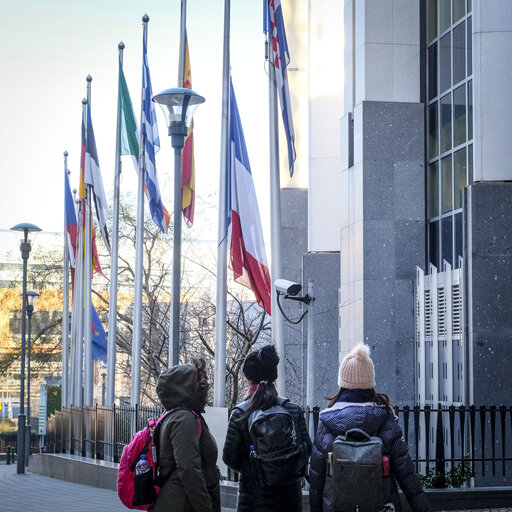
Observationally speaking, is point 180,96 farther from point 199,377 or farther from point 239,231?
point 199,377

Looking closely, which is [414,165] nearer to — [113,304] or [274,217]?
[274,217]

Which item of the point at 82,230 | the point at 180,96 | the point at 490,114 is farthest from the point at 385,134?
the point at 82,230

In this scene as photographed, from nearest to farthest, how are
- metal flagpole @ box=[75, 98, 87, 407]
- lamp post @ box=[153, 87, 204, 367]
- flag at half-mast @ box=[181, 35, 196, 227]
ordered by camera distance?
lamp post @ box=[153, 87, 204, 367]
flag at half-mast @ box=[181, 35, 196, 227]
metal flagpole @ box=[75, 98, 87, 407]

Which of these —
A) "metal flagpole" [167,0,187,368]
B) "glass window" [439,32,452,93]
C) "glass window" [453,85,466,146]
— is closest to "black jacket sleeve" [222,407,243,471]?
"metal flagpole" [167,0,187,368]

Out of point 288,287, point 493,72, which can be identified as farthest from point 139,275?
point 493,72

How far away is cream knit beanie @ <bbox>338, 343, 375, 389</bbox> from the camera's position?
19.4ft

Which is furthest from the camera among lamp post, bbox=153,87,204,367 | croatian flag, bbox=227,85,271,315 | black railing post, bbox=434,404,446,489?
croatian flag, bbox=227,85,271,315

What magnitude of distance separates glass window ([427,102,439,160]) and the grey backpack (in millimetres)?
13958

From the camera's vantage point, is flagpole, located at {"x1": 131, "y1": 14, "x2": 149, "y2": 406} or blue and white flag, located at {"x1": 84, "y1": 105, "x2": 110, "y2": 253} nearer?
flagpole, located at {"x1": 131, "y1": 14, "x2": 149, "y2": 406}

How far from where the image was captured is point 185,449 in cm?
A: 595

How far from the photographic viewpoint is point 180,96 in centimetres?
1344

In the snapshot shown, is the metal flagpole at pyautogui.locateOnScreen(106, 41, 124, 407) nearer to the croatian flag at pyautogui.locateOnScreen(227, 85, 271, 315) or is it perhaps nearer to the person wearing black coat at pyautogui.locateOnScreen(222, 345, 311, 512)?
the croatian flag at pyautogui.locateOnScreen(227, 85, 271, 315)

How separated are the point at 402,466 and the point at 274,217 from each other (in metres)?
8.94

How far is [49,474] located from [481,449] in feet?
47.7
